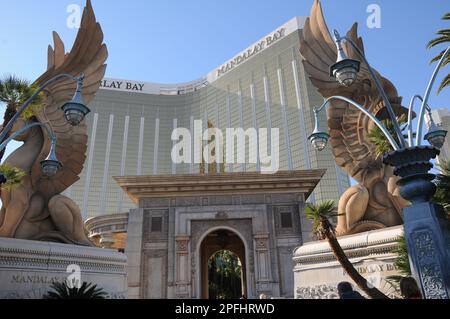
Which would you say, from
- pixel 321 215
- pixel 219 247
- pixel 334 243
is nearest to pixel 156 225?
pixel 219 247

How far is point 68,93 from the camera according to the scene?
14.8 m

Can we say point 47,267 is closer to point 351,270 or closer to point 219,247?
point 351,270

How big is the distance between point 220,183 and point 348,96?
10.8 metres

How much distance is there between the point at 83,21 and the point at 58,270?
34.8 feet

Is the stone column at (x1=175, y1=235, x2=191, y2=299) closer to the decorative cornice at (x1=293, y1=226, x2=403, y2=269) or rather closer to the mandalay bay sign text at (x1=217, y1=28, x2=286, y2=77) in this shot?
the decorative cornice at (x1=293, y1=226, x2=403, y2=269)

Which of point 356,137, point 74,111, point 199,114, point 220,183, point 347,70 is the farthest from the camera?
point 199,114

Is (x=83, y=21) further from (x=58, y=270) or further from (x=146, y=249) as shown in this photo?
(x=146, y=249)

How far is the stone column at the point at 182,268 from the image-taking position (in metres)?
20.1

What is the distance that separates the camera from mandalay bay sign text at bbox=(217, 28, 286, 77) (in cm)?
8412

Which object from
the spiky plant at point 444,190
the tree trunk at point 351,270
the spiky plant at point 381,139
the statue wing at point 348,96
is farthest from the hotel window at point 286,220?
the spiky plant at point 444,190

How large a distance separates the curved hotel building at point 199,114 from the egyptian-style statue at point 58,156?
198 ft

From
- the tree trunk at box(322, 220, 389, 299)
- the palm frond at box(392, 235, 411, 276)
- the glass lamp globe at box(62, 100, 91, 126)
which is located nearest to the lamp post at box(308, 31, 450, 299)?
the palm frond at box(392, 235, 411, 276)

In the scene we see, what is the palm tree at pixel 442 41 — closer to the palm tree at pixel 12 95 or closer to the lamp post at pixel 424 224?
the lamp post at pixel 424 224
